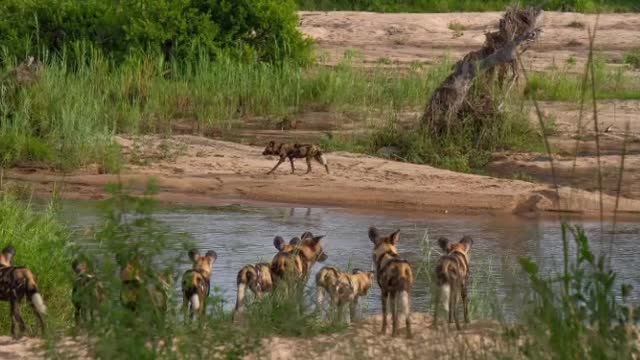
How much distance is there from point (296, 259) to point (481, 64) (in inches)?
327

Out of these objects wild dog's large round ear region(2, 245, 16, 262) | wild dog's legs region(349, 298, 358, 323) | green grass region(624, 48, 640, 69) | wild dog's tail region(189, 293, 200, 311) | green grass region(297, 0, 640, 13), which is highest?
green grass region(297, 0, 640, 13)

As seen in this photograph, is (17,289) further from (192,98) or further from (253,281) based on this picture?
(192,98)

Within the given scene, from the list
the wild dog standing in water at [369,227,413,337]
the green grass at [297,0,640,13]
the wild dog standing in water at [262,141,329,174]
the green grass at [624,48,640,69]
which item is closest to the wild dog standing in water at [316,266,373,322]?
the wild dog standing in water at [369,227,413,337]

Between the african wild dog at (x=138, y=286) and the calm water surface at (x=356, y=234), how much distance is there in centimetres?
456

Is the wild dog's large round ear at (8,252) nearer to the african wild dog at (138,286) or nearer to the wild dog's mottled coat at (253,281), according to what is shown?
the wild dog's mottled coat at (253,281)

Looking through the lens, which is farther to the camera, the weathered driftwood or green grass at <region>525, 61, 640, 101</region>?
green grass at <region>525, 61, 640, 101</region>

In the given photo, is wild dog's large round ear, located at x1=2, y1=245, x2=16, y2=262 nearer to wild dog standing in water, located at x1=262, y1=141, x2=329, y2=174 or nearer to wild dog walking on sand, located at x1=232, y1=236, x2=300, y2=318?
wild dog walking on sand, located at x1=232, y1=236, x2=300, y2=318

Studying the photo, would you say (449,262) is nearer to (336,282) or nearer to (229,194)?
(336,282)

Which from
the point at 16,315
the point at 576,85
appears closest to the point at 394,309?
the point at 16,315

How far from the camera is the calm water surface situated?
11.3m

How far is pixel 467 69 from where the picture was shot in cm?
1666

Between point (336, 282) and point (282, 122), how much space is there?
10.4 metres

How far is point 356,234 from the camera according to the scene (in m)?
13.0

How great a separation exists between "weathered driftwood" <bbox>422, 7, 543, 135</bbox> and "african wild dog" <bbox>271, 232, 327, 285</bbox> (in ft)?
24.7
